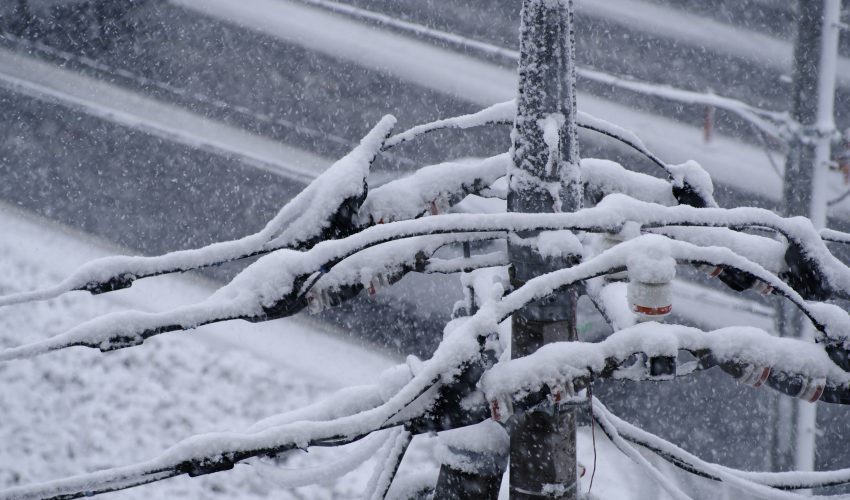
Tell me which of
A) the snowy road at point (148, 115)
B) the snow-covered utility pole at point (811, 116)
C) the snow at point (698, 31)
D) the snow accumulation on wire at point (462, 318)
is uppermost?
the snow at point (698, 31)

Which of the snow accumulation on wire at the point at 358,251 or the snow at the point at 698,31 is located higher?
the snow at the point at 698,31

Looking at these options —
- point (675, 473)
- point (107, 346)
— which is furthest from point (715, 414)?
point (107, 346)

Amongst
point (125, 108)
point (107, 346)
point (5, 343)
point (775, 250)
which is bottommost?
point (5, 343)

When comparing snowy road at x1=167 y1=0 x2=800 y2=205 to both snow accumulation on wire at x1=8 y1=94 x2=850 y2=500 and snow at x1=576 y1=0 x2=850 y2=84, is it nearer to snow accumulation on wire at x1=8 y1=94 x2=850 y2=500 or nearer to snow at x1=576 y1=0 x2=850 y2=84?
snow at x1=576 y1=0 x2=850 y2=84

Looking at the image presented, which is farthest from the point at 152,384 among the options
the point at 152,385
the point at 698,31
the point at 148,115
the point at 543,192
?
the point at 698,31

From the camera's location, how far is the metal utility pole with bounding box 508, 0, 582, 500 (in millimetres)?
2713

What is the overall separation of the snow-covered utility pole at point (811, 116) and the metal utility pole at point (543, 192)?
4713 millimetres

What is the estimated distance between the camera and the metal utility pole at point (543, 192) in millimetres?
2713

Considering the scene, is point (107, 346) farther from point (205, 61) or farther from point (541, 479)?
point (205, 61)

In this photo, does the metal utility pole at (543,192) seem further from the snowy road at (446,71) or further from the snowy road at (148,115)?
the snowy road at (446,71)

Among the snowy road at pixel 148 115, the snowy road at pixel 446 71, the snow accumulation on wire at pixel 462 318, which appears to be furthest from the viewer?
the snowy road at pixel 446 71

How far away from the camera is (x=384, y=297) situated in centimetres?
1050

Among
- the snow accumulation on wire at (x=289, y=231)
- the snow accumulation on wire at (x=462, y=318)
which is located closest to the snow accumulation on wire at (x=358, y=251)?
the snow accumulation on wire at (x=462, y=318)

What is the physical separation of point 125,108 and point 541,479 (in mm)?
12025
